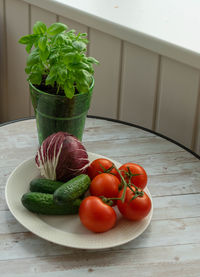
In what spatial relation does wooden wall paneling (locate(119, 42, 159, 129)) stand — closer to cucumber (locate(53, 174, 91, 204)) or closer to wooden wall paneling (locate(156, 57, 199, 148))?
wooden wall paneling (locate(156, 57, 199, 148))

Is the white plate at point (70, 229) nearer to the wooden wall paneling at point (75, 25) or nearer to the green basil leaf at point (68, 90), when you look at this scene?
the green basil leaf at point (68, 90)

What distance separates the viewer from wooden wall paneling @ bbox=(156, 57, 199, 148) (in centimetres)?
138

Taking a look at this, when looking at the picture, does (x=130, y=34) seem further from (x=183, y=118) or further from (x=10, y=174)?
(x=10, y=174)

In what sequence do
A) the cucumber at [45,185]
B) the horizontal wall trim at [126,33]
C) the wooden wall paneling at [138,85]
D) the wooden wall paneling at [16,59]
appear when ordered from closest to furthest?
1. the cucumber at [45,185]
2. the horizontal wall trim at [126,33]
3. the wooden wall paneling at [138,85]
4. the wooden wall paneling at [16,59]

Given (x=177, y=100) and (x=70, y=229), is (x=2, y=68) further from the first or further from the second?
(x=70, y=229)

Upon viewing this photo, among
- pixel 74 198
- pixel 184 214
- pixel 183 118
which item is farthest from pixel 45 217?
pixel 183 118

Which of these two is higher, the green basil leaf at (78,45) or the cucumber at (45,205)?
the green basil leaf at (78,45)

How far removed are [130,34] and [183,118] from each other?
0.30 m

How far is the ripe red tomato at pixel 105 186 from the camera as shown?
93 cm

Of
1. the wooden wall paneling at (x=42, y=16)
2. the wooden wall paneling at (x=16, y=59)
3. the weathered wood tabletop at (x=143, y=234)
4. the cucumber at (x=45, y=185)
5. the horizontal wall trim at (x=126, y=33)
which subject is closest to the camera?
the weathered wood tabletop at (x=143, y=234)

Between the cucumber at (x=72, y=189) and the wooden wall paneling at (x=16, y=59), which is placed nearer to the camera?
the cucumber at (x=72, y=189)

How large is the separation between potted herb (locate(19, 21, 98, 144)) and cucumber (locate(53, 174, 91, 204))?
17 cm

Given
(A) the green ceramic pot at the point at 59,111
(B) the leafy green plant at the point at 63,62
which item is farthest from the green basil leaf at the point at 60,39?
(A) the green ceramic pot at the point at 59,111

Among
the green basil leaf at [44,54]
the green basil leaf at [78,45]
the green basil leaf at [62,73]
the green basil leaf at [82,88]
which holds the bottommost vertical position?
the green basil leaf at [82,88]
